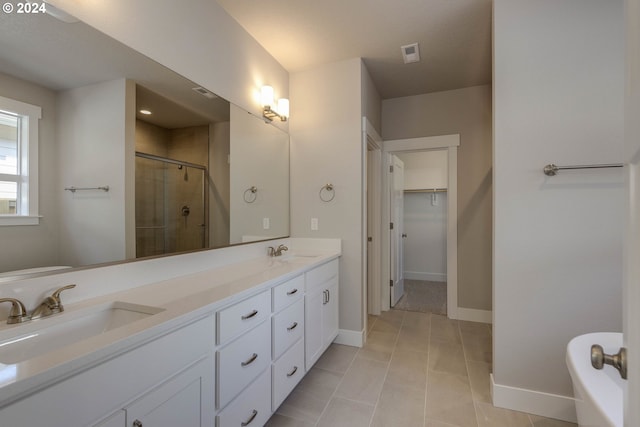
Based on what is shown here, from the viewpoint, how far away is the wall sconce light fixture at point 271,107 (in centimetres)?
242

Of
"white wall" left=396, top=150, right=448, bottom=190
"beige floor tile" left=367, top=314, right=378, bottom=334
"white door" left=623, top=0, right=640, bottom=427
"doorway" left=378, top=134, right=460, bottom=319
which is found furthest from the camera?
"white wall" left=396, top=150, right=448, bottom=190

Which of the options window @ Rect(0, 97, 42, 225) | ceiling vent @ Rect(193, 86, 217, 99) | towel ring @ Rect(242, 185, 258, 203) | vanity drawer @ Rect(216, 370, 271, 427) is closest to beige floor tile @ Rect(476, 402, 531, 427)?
vanity drawer @ Rect(216, 370, 271, 427)

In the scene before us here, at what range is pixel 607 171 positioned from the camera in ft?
5.41

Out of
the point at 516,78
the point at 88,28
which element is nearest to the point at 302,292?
the point at 88,28

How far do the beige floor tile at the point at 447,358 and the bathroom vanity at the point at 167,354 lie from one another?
3.80ft

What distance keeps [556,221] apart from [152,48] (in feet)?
8.27

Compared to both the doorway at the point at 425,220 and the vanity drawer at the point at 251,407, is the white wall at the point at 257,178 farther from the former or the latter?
the doorway at the point at 425,220

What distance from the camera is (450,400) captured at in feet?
6.18

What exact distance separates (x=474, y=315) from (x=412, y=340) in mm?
1022

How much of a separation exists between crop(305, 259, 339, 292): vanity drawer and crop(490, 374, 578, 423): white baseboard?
4.38 feet

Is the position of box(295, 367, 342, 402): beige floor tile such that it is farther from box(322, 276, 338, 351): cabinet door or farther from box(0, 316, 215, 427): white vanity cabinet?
box(0, 316, 215, 427): white vanity cabinet

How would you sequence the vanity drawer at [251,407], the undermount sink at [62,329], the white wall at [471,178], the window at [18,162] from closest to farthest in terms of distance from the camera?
the undermount sink at [62,329] < the window at [18,162] < the vanity drawer at [251,407] < the white wall at [471,178]

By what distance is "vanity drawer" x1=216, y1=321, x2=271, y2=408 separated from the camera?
123cm

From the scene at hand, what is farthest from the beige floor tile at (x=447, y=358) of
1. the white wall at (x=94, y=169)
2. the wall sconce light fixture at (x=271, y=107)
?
the wall sconce light fixture at (x=271, y=107)
